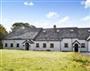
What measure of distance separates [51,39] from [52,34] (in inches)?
96.2

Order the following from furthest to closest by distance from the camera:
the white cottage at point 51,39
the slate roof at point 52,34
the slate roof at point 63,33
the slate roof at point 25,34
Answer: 1. the slate roof at point 25,34
2. the slate roof at point 52,34
3. the slate roof at point 63,33
4. the white cottage at point 51,39

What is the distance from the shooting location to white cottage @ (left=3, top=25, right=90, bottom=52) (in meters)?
51.8

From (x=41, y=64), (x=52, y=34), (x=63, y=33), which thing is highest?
(x=63, y=33)

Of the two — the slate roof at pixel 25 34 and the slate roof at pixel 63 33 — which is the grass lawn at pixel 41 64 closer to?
the slate roof at pixel 63 33

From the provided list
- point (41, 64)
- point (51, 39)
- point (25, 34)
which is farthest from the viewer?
point (25, 34)

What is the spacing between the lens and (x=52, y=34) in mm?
56188

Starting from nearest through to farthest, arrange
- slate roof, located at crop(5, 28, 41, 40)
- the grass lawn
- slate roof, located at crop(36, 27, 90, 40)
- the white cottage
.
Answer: the grass lawn → the white cottage → slate roof, located at crop(36, 27, 90, 40) → slate roof, located at crop(5, 28, 41, 40)

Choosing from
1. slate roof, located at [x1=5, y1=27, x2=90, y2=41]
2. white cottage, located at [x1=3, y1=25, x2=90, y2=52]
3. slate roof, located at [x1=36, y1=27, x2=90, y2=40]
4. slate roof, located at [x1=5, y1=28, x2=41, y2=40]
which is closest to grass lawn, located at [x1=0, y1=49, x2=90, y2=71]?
white cottage, located at [x1=3, y1=25, x2=90, y2=52]

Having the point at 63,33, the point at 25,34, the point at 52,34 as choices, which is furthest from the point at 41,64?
the point at 25,34

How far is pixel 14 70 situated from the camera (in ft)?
48.1

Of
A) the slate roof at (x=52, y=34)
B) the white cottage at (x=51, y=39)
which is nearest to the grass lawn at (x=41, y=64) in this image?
the white cottage at (x=51, y=39)

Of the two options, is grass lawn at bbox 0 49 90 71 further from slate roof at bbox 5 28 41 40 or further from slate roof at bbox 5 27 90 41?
slate roof at bbox 5 28 41 40

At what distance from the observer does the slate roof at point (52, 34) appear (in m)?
53.6

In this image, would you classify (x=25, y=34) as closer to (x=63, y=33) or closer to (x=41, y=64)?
(x=63, y=33)
